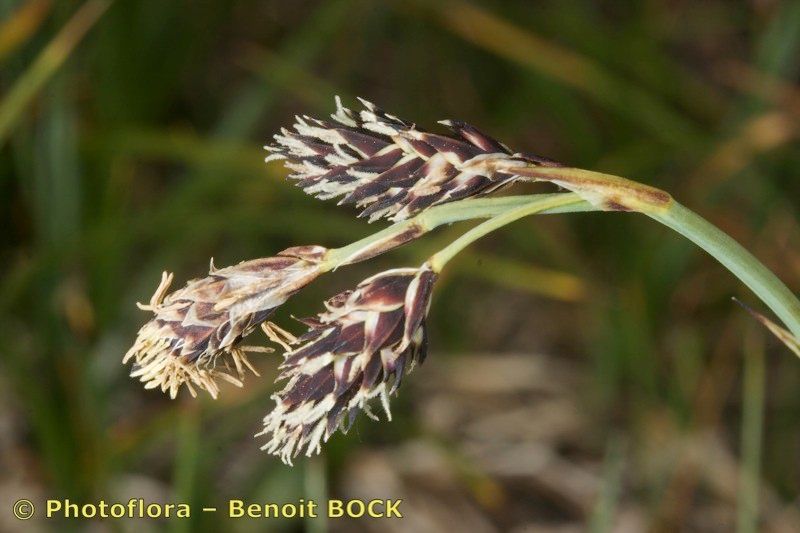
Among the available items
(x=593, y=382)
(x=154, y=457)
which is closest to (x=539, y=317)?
(x=593, y=382)

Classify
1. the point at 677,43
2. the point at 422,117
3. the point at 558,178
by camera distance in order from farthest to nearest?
1. the point at 677,43
2. the point at 422,117
3. the point at 558,178

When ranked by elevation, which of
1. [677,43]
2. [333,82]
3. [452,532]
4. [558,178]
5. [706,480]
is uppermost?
[677,43]

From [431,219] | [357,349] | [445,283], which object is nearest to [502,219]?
[431,219]

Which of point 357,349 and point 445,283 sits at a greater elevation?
point 445,283

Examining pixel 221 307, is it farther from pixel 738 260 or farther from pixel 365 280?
pixel 738 260

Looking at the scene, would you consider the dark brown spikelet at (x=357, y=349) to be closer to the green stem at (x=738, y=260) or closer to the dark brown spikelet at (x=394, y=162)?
the dark brown spikelet at (x=394, y=162)

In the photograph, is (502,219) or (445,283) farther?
(445,283)

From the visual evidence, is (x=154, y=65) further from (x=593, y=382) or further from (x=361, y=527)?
(x=593, y=382)
